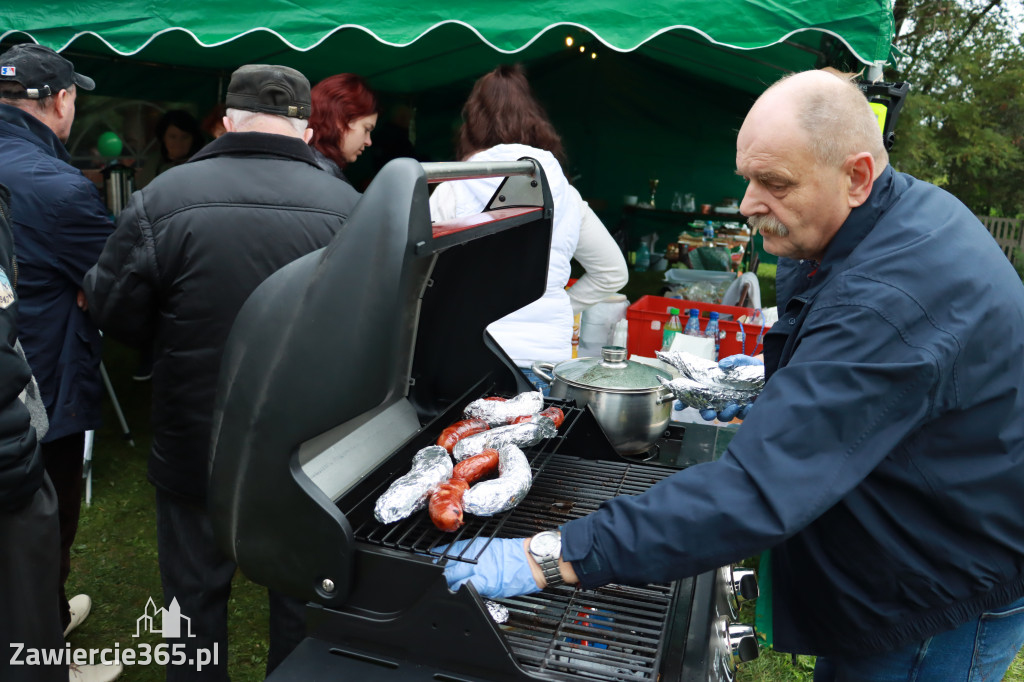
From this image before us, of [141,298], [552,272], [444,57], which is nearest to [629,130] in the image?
[444,57]

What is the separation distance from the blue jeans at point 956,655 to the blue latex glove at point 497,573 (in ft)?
2.54

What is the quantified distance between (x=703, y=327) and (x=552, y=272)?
0.99 meters

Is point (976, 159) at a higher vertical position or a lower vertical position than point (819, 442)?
lower

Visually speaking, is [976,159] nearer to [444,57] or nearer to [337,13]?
[444,57]

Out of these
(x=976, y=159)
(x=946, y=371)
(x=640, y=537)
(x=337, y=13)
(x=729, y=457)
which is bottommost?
(x=976, y=159)

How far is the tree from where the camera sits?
11.6m

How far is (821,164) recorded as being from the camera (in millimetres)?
1242

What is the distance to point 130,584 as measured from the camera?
3262mm

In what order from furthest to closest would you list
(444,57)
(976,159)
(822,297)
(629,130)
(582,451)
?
(976,159) → (629,130) → (444,57) → (582,451) → (822,297)

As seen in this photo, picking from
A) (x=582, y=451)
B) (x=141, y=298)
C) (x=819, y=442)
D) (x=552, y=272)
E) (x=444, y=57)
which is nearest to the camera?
(x=819, y=442)

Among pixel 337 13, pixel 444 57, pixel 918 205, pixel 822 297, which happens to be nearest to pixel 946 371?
pixel 822 297

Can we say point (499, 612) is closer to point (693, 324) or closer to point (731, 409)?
point (731, 409)

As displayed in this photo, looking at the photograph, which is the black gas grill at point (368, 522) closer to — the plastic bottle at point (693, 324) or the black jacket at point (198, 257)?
the black jacket at point (198, 257)

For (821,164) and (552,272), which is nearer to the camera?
(821,164)
